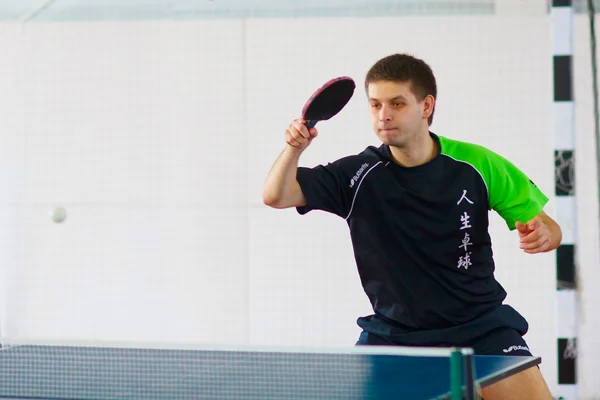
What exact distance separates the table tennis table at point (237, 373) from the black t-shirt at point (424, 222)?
384 millimetres

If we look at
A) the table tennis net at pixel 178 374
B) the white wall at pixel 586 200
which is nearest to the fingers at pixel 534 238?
the table tennis net at pixel 178 374

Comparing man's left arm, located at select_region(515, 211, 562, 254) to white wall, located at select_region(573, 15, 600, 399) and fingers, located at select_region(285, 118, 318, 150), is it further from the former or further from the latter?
white wall, located at select_region(573, 15, 600, 399)

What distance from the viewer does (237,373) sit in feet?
9.02

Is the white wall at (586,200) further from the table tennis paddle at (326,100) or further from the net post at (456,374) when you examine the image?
the net post at (456,374)

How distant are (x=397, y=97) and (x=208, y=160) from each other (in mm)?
2221

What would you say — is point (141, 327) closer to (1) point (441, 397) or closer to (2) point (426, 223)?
(2) point (426, 223)

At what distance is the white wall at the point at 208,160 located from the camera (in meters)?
5.09

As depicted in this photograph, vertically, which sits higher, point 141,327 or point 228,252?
point 228,252

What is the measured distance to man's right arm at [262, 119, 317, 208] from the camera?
309 cm

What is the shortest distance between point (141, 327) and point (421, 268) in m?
2.61

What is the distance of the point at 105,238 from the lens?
5469mm

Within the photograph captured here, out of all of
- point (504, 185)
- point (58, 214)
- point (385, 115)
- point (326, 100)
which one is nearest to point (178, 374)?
point (326, 100)

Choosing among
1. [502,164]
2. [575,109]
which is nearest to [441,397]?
[502,164]

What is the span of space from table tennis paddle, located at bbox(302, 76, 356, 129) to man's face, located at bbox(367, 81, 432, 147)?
0.46 feet
